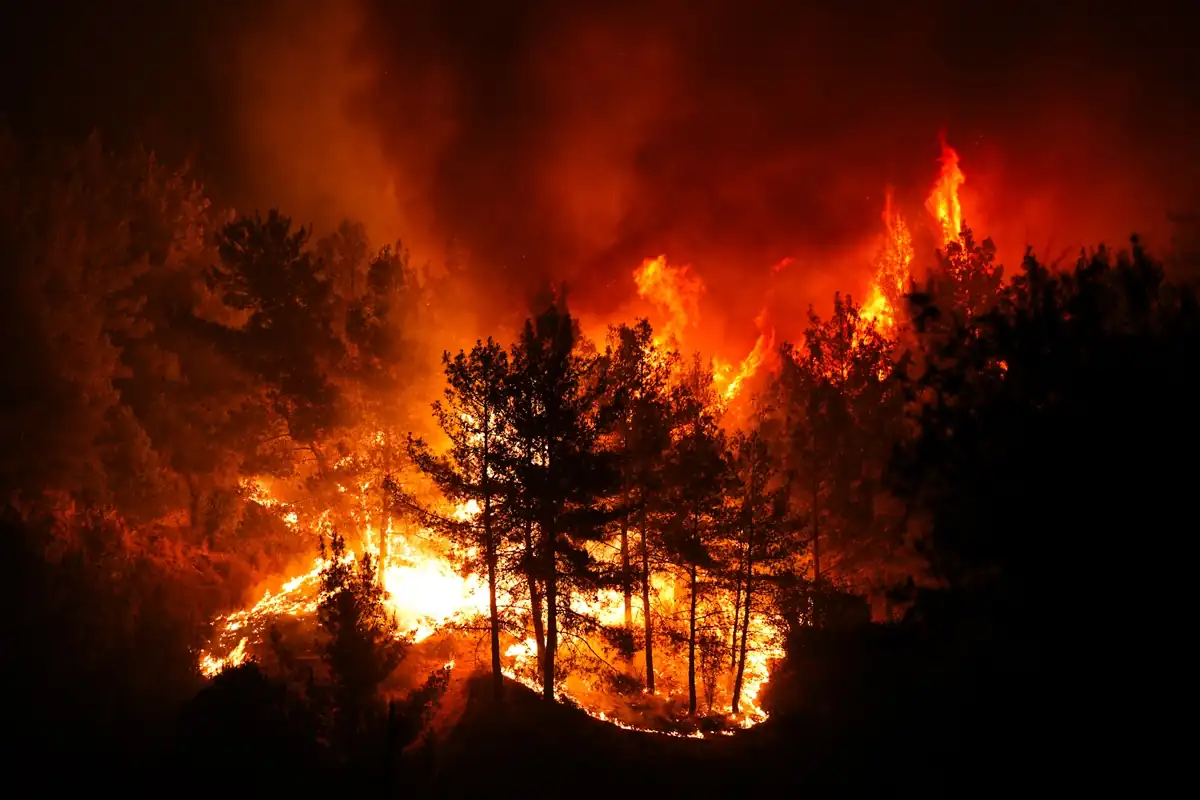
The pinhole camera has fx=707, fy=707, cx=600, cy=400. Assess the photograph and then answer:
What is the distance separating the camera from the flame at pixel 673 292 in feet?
144

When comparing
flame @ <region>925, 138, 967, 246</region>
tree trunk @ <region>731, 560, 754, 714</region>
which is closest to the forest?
tree trunk @ <region>731, 560, 754, 714</region>

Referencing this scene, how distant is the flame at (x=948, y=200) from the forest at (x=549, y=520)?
23279 millimetres

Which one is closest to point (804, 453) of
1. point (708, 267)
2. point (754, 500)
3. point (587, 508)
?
point (754, 500)

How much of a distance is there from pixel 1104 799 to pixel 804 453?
1797 cm

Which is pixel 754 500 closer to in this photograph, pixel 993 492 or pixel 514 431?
pixel 514 431

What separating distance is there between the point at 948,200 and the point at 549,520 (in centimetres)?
4589

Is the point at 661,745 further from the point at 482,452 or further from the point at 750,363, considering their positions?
the point at 750,363

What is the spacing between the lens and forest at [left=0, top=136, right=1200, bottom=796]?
5.68m

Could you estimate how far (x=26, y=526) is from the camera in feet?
59.0

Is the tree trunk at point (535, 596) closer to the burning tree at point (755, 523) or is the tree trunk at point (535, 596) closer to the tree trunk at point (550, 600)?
the tree trunk at point (550, 600)

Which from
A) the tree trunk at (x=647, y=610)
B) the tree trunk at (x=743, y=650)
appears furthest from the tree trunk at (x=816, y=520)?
the tree trunk at (x=647, y=610)

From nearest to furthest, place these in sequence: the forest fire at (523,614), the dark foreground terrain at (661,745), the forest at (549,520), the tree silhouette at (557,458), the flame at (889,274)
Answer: the forest at (549,520)
the dark foreground terrain at (661,745)
the tree silhouette at (557,458)
the forest fire at (523,614)
the flame at (889,274)

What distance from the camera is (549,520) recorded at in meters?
17.0

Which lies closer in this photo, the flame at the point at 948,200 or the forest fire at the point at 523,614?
the forest fire at the point at 523,614
